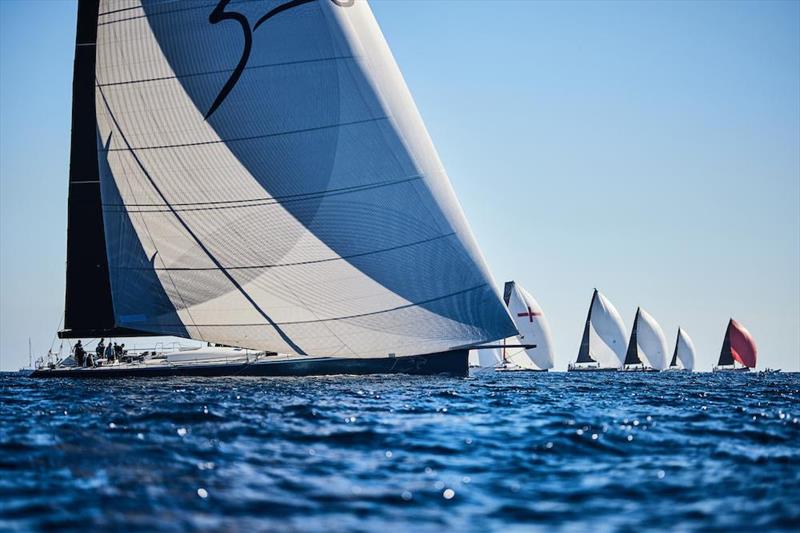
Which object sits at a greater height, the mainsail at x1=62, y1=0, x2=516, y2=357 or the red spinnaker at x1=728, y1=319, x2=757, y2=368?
the mainsail at x1=62, y1=0, x2=516, y2=357

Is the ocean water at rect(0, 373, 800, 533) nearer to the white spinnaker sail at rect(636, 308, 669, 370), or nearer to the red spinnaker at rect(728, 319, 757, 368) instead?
the white spinnaker sail at rect(636, 308, 669, 370)

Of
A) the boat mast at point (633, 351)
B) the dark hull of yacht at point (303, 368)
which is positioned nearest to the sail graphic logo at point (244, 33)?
the dark hull of yacht at point (303, 368)

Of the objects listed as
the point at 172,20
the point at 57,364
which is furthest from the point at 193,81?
the point at 57,364

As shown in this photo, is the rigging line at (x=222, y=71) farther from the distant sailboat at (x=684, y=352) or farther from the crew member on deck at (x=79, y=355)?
the distant sailboat at (x=684, y=352)

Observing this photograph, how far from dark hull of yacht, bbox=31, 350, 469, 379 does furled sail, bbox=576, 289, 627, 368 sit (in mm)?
77696

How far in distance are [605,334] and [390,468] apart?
10342 centimetres

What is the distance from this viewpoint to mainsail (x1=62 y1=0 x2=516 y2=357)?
29.4 metres

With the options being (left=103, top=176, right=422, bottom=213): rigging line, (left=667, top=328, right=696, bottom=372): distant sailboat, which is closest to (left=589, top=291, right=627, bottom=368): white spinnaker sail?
(left=667, top=328, right=696, bottom=372): distant sailboat

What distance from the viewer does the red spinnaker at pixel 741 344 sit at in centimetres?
12112

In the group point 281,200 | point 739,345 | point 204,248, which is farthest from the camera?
point 739,345

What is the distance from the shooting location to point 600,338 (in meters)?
112

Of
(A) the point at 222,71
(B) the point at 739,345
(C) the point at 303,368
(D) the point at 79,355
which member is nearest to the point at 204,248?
(C) the point at 303,368

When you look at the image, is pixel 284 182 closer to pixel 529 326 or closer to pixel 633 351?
pixel 529 326

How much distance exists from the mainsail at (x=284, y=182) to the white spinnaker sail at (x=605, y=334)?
8226 cm
